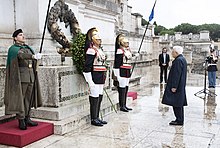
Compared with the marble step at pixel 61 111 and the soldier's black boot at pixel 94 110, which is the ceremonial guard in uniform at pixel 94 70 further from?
the marble step at pixel 61 111

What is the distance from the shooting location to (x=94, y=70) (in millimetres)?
6039

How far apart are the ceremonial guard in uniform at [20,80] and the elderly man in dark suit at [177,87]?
2797 millimetres

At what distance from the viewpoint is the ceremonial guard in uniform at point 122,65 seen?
7.29 meters

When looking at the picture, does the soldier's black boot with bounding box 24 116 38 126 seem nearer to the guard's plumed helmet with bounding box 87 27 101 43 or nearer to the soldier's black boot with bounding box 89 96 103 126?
the soldier's black boot with bounding box 89 96 103 126

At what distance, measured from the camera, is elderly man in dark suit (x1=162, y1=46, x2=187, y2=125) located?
20.6ft

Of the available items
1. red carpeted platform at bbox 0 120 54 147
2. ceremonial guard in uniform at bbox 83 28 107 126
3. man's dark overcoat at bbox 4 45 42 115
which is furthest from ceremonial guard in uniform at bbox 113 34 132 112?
man's dark overcoat at bbox 4 45 42 115

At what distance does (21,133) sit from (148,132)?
7.68 ft

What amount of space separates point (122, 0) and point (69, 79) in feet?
61.8

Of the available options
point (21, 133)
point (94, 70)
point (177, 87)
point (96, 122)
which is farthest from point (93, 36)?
point (21, 133)

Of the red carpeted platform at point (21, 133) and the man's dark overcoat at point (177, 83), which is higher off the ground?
the man's dark overcoat at point (177, 83)

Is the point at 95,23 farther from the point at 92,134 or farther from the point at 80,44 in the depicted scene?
the point at 92,134

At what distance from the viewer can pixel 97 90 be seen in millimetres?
6121

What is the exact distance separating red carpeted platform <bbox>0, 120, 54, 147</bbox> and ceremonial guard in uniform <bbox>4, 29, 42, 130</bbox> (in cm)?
15

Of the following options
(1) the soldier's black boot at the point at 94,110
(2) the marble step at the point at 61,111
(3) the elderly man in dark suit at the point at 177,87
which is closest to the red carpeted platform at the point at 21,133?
(2) the marble step at the point at 61,111
